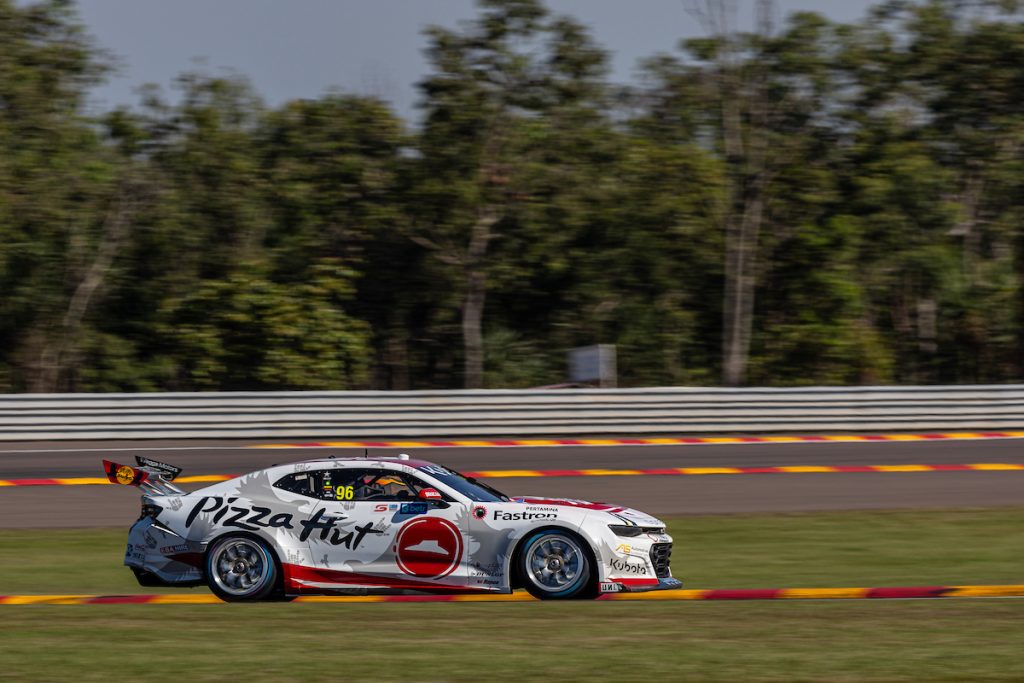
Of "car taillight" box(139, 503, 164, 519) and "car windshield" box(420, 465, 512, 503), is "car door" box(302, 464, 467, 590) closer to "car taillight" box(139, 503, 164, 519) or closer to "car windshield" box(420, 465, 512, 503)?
"car windshield" box(420, 465, 512, 503)

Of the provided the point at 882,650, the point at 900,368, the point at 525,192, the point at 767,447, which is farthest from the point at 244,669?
the point at 900,368

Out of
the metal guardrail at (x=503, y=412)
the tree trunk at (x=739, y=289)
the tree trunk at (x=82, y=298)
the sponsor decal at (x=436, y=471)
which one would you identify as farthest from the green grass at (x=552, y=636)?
the tree trunk at (x=82, y=298)

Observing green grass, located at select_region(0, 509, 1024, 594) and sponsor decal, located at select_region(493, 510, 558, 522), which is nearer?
sponsor decal, located at select_region(493, 510, 558, 522)

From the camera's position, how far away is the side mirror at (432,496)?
10133 millimetres

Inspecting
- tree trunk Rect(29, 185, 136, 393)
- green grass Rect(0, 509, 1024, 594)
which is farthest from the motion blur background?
green grass Rect(0, 509, 1024, 594)

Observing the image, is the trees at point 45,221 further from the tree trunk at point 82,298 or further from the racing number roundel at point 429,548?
the racing number roundel at point 429,548

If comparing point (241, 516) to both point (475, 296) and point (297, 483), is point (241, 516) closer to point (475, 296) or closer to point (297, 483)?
point (297, 483)

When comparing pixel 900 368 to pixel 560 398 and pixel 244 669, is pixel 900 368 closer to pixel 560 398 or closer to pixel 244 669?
pixel 560 398

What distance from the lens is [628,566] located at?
988cm

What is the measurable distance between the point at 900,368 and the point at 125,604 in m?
21.1

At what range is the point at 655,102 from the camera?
29953 mm

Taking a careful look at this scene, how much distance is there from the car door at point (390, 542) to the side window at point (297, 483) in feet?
0.48

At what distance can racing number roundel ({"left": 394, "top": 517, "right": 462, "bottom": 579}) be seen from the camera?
1000 centimetres

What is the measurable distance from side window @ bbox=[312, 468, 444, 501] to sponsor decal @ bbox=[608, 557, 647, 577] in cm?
160
